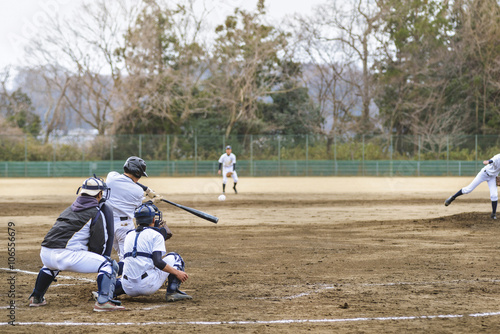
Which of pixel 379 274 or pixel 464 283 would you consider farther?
pixel 379 274

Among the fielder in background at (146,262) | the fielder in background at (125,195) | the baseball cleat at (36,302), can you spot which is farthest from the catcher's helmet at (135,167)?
the baseball cleat at (36,302)

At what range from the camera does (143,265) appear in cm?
672

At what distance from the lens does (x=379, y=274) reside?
864 centimetres

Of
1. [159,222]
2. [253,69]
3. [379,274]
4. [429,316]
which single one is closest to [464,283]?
[379,274]

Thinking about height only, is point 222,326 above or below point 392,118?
below

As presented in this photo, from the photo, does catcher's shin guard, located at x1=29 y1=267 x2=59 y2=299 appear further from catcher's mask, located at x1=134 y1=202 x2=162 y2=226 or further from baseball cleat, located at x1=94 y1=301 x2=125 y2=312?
catcher's mask, located at x1=134 y1=202 x2=162 y2=226

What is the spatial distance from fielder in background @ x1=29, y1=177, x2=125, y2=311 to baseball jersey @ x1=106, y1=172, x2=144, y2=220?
4.80ft

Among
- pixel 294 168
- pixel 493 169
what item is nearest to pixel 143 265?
pixel 493 169

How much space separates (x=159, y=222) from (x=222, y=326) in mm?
1678

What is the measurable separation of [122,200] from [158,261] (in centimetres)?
188

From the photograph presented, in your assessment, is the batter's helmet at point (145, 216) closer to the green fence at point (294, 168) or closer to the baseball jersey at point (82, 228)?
the baseball jersey at point (82, 228)

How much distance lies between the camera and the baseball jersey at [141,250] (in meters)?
6.68

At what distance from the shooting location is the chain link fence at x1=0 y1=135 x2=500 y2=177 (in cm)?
4444

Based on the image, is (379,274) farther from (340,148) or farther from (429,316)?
(340,148)
